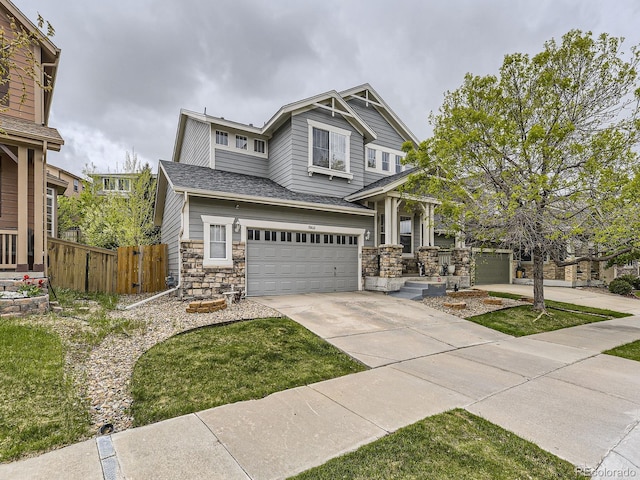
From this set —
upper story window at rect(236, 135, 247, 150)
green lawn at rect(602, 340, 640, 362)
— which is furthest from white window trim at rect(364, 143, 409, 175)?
green lawn at rect(602, 340, 640, 362)

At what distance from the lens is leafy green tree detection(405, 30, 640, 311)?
7.41 metres

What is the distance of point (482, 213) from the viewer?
28.2 ft

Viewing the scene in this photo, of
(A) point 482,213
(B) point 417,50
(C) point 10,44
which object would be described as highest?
(B) point 417,50

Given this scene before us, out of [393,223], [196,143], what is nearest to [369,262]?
[393,223]

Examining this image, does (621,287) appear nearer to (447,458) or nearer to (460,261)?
(460,261)

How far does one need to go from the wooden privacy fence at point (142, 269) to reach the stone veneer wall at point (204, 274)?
11.8 ft

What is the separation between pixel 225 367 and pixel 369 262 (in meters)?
8.67

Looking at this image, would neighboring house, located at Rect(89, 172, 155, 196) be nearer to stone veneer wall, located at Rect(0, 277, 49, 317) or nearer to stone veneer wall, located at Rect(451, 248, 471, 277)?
stone veneer wall, located at Rect(0, 277, 49, 317)

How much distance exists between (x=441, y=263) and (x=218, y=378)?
11.7 m

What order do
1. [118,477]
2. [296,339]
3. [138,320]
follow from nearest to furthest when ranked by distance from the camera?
[118,477]
[296,339]
[138,320]

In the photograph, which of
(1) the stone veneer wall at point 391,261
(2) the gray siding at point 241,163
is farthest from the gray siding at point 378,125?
(1) the stone veneer wall at point 391,261

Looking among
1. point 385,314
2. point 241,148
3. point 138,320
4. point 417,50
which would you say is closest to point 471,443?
point 385,314

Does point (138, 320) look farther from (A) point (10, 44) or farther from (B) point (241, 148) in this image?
(B) point (241, 148)

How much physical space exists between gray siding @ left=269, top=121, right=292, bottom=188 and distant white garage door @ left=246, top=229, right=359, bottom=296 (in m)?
2.48
